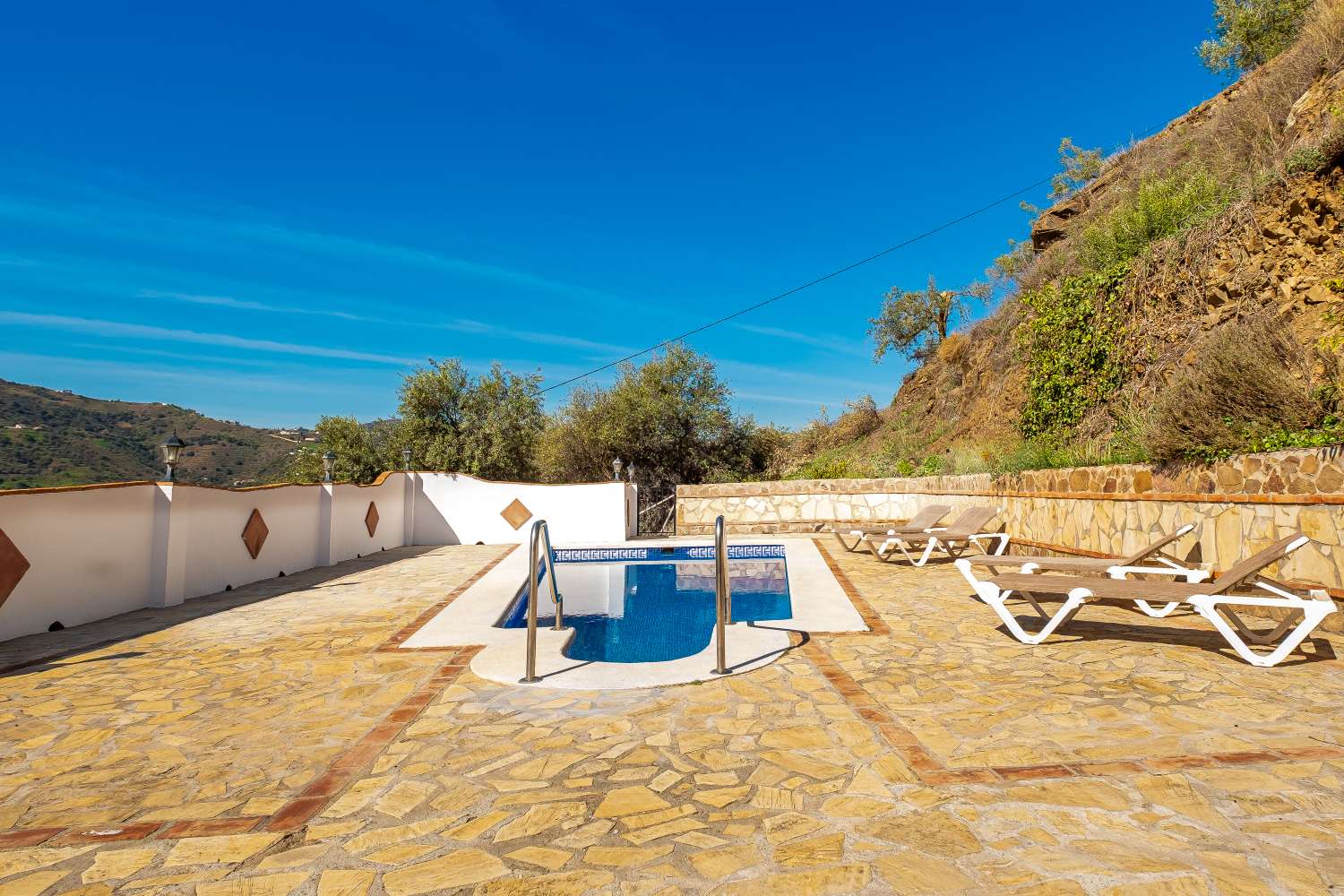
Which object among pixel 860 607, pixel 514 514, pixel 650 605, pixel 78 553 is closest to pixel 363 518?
pixel 514 514

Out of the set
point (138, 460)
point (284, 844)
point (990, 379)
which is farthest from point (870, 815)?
point (138, 460)

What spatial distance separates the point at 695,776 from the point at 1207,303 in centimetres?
940

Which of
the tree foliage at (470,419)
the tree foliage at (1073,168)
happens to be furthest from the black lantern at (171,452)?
the tree foliage at (1073,168)

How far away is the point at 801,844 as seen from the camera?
7.82 feet

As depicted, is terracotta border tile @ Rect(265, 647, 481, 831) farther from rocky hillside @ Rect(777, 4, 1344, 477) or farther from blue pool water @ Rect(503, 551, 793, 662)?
rocky hillside @ Rect(777, 4, 1344, 477)

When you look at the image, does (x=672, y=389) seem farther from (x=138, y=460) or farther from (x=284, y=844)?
(x=138, y=460)

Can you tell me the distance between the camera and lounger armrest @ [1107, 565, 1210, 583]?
576cm

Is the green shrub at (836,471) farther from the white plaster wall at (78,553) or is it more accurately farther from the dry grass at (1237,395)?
the white plaster wall at (78,553)

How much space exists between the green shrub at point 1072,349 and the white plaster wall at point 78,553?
12.7 metres

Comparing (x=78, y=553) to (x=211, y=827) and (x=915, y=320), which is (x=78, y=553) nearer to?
(x=211, y=827)

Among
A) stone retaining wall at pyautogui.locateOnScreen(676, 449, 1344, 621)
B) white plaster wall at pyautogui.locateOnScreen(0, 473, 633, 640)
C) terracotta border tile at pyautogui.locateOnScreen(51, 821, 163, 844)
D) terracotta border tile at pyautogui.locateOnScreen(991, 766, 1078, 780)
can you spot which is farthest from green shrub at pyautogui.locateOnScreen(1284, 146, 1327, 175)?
Answer: white plaster wall at pyautogui.locateOnScreen(0, 473, 633, 640)

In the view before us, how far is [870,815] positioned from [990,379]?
55.2ft

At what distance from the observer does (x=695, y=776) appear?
297cm

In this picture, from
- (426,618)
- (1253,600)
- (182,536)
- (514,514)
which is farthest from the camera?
(514,514)
